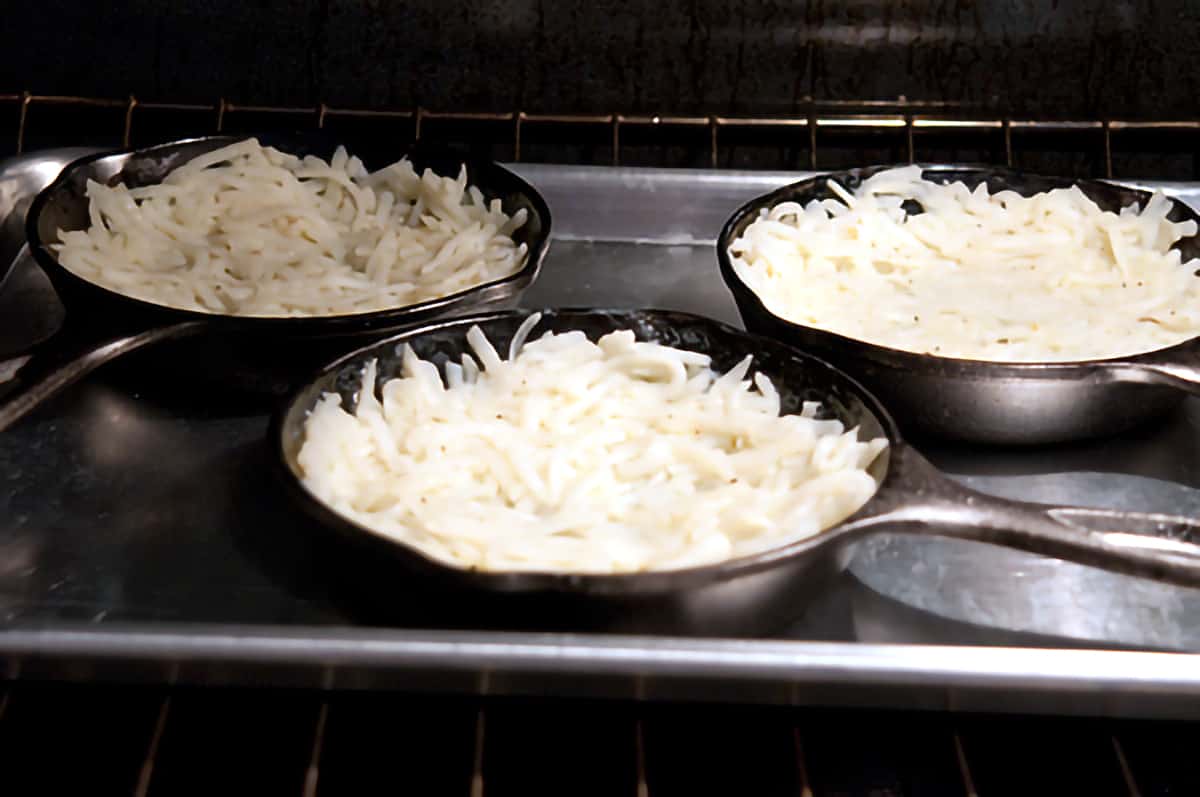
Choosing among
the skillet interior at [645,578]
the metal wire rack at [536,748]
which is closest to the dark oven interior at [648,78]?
the skillet interior at [645,578]

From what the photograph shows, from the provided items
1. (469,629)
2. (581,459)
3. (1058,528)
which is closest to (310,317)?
(581,459)

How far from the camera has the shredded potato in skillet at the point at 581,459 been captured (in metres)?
1.02

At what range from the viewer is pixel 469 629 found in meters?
0.99

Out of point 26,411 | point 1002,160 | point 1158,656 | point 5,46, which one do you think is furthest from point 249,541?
point 1002,160

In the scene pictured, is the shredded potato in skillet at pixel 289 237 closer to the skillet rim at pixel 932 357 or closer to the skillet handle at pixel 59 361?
the skillet handle at pixel 59 361

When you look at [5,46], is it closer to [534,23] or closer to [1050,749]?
[534,23]

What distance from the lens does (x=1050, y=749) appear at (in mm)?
1042

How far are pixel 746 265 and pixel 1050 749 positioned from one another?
0.59 metres

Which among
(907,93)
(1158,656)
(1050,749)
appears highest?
(907,93)

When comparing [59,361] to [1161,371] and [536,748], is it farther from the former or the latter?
[1161,371]

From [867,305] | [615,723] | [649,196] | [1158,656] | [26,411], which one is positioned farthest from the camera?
[649,196]

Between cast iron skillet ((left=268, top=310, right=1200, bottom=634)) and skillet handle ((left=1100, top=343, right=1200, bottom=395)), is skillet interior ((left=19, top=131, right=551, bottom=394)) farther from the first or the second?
skillet handle ((left=1100, top=343, right=1200, bottom=395))

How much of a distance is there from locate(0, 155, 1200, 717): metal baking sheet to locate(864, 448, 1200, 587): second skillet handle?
68mm

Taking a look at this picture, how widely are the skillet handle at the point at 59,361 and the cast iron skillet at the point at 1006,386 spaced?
572mm
